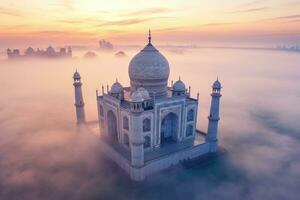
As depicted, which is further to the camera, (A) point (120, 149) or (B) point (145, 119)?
(A) point (120, 149)

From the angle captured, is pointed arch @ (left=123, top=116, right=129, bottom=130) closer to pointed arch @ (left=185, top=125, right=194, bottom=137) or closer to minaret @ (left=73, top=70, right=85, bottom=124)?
pointed arch @ (left=185, top=125, right=194, bottom=137)

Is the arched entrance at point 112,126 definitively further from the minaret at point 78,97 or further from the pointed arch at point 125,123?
the minaret at point 78,97

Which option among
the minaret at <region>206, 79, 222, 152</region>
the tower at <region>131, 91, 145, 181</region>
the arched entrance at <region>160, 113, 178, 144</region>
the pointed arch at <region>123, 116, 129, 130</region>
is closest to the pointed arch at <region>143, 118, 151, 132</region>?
the pointed arch at <region>123, 116, 129, 130</region>

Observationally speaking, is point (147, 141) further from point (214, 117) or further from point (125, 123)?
point (214, 117)

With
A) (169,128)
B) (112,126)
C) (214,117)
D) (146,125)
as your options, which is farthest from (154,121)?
(214,117)

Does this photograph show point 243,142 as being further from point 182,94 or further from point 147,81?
point 147,81

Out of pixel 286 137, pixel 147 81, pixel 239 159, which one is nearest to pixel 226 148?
pixel 239 159
